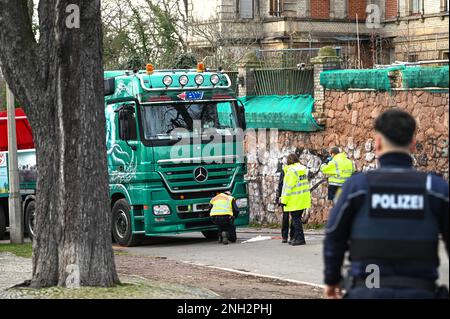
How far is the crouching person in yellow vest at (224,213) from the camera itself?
1886 centimetres

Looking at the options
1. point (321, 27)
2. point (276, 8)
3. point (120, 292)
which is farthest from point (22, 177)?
point (321, 27)

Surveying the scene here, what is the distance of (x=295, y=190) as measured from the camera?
59.7 feet

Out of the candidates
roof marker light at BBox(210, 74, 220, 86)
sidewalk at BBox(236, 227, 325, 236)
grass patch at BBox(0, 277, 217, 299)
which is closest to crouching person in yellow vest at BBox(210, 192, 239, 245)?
roof marker light at BBox(210, 74, 220, 86)

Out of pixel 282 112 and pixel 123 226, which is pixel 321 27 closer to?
pixel 282 112

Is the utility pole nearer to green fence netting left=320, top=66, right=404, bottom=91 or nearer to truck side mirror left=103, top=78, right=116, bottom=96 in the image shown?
truck side mirror left=103, top=78, right=116, bottom=96

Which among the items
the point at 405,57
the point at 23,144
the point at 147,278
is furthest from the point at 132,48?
the point at 147,278

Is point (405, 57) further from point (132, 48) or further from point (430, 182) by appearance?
point (430, 182)

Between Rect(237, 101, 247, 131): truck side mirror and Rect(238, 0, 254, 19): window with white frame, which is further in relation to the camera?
Rect(238, 0, 254, 19): window with white frame

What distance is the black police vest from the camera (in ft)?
19.3

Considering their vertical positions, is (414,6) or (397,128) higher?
(414,6)

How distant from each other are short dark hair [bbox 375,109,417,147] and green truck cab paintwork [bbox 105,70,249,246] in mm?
13118

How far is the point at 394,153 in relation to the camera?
606cm

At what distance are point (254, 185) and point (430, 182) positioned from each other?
19.5 m

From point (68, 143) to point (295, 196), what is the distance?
739cm
